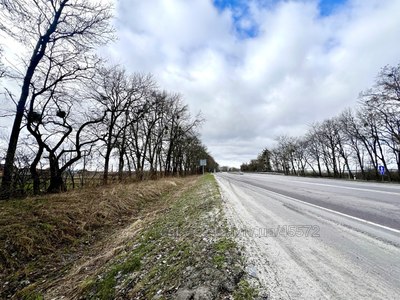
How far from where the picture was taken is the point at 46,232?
589 centimetres

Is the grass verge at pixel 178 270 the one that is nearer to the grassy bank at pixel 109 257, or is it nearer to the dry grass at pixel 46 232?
the grassy bank at pixel 109 257

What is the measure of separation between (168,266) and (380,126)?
40071 mm

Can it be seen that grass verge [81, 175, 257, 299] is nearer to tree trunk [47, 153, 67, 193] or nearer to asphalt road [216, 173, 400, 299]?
asphalt road [216, 173, 400, 299]

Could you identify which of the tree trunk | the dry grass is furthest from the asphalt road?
the tree trunk

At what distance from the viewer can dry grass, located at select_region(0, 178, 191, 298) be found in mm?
4500

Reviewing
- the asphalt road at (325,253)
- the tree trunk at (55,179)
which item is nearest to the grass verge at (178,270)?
the asphalt road at (325,253)

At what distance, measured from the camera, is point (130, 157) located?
97.7ft

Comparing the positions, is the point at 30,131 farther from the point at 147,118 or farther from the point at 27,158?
the point at 147,118

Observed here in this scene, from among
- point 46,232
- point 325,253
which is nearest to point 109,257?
point 46,232

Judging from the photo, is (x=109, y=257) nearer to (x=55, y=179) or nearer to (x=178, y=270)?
(x=178, y=270)

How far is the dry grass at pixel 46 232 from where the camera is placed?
14.8ft

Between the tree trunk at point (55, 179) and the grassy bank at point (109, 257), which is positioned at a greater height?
the tree trunk at point (55, 179)

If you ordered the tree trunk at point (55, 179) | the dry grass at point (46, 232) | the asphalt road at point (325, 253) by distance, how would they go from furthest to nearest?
the tree trunk at point (55, 179) < the dry grass at point (46, 232) < the asphalt road at point (325, 253)

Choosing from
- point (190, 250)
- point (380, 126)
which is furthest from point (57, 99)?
point (380, 126)
